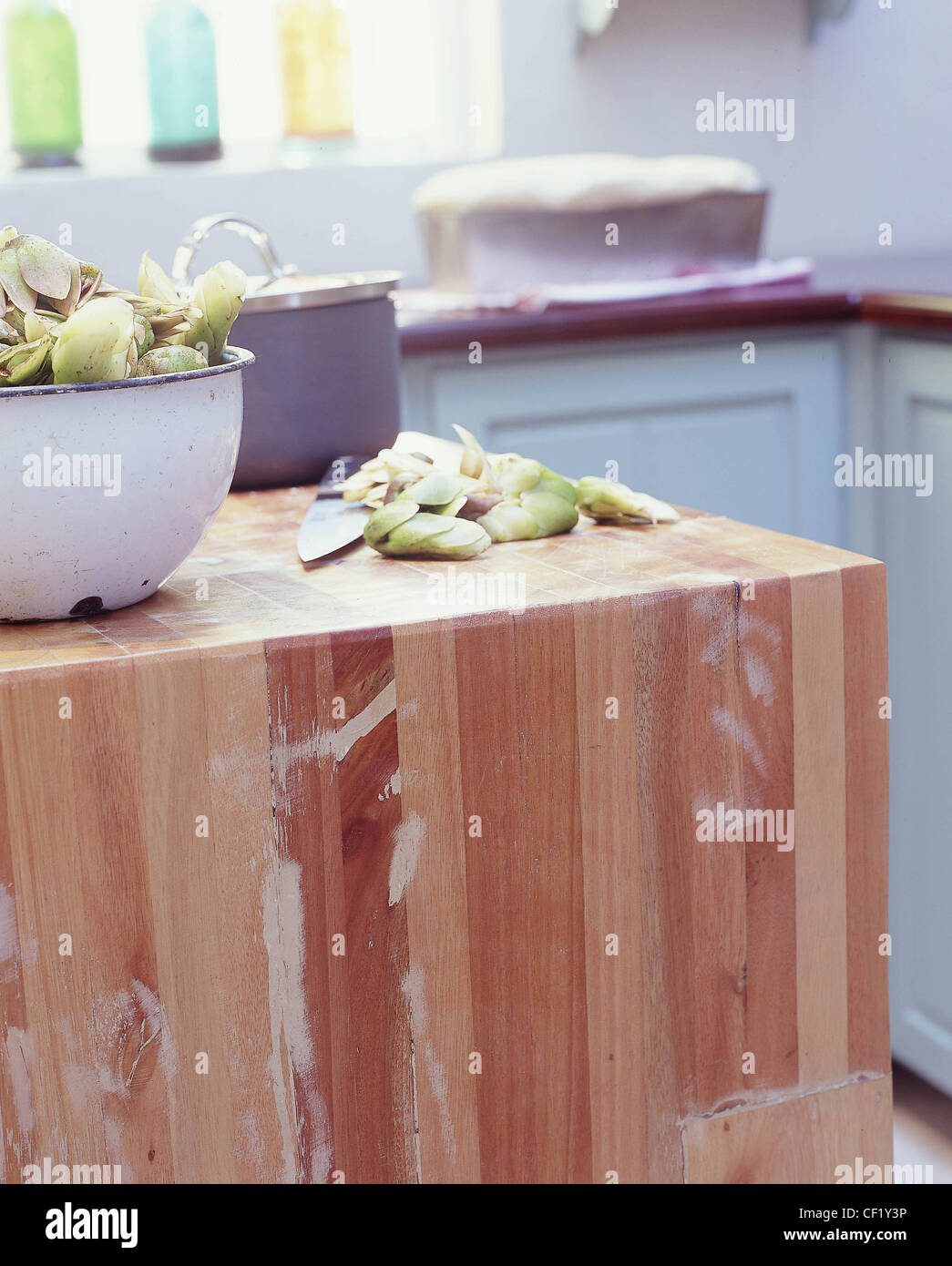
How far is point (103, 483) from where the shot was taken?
690 millimetres

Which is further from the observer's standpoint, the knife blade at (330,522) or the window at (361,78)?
the window at (361,78)

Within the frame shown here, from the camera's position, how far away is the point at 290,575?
2.66 ft

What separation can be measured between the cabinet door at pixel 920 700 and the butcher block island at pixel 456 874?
2.86ft

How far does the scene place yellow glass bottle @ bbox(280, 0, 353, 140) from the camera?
2.10 meters

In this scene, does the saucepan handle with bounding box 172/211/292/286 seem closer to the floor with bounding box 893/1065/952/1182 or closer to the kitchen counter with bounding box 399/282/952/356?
the kitchen counter with bounding box 399/282/952/356

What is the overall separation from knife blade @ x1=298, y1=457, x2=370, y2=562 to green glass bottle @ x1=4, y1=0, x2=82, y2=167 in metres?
1.25

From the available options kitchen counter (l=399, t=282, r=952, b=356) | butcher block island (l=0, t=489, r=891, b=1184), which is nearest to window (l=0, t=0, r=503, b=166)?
kitchen counter (l=399, t=282, r=952, b=356)

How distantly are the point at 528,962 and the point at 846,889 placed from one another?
0.19 meters

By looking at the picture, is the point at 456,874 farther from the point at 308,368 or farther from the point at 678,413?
the point at 678,413

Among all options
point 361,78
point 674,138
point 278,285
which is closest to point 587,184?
point 674,138

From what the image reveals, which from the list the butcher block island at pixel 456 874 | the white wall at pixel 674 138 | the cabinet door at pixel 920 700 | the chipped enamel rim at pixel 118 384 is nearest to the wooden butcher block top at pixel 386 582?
the butcher block island at pixel 456 874

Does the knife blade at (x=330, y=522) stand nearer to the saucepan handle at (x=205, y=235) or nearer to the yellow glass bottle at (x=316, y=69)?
the saucepan handle at (x=205, y=235)

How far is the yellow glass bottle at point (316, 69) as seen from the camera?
6.89 feet

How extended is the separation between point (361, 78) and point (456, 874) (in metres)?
1.80
